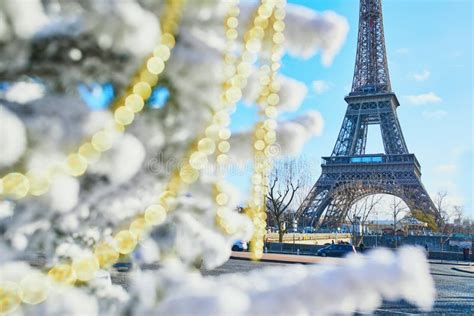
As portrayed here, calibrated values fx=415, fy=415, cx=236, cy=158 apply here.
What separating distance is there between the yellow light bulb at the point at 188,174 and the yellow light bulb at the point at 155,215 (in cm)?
13

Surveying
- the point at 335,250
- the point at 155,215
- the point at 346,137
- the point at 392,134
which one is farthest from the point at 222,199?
the point at 392,134

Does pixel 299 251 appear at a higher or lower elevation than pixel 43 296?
lower

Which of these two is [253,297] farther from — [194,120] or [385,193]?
[385,193]

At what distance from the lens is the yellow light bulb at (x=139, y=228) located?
4.20ft

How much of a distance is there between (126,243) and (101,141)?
406 millimetres

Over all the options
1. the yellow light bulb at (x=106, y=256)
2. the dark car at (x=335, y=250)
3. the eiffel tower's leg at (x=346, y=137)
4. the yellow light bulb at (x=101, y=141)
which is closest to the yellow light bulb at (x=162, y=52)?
the yellow light bulb at (x=101, y=141)

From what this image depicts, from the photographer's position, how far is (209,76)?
3.94 feet

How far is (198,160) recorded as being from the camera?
1.42 metres

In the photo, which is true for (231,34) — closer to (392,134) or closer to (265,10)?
(265,10)

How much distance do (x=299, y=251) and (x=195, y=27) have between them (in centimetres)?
2408

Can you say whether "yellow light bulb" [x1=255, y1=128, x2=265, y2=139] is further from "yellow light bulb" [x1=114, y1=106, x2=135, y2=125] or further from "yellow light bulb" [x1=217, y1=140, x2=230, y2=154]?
"yellow light bulb" [x1=114, y1=106, x2=135, y2=125]

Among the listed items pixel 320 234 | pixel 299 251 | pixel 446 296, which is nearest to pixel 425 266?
pixel 446 296

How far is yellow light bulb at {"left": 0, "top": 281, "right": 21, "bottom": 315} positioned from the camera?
2.85ft

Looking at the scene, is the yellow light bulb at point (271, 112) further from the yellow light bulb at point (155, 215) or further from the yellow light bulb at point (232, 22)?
the yellow light bulb at point (155, 215)
